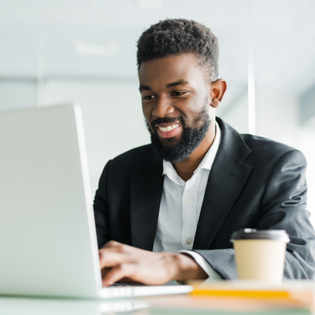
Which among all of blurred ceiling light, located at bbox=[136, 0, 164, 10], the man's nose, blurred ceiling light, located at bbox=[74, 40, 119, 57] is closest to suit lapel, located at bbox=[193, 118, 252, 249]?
the man's nose

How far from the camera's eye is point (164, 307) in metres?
0.39

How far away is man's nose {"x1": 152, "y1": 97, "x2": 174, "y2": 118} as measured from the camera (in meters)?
1.35

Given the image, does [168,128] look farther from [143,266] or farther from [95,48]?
[95,48]

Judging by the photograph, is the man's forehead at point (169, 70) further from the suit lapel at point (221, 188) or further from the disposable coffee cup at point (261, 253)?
the disposable coffee cup at point (261, 253)

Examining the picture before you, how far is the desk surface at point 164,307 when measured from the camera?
0.38 meters

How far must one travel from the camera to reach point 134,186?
1500 mm

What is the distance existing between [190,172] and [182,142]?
0.15m

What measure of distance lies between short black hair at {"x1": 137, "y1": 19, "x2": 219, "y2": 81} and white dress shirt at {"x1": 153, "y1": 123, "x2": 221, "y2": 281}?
0.35 metres

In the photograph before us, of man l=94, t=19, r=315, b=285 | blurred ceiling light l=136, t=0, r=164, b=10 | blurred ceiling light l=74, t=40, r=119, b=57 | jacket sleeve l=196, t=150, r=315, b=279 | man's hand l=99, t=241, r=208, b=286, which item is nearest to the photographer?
man's hand l=99, t=241, r=208, b=286

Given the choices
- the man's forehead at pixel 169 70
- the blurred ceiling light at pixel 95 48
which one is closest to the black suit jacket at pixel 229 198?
the man's forehead at pixel 169 70

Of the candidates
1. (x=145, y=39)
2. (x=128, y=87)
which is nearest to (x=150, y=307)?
(x=145, y=39)

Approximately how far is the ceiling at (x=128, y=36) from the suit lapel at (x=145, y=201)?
6.04ft

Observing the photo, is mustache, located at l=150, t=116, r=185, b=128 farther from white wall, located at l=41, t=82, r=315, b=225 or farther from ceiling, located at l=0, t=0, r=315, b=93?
ceiling, located at l=0, t=0, r=315, b=93

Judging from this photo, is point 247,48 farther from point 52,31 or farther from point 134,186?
point 134,186
